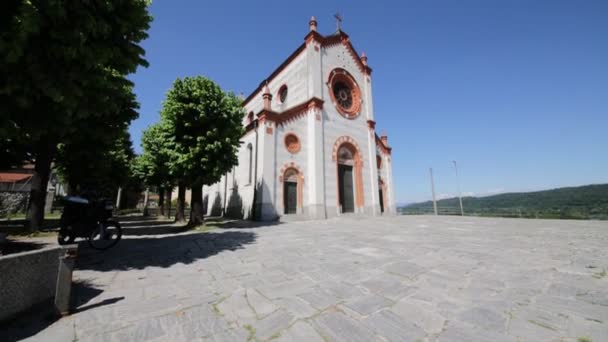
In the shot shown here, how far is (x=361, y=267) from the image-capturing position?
408 centimetres

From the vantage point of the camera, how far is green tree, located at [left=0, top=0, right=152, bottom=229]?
3.03 meters

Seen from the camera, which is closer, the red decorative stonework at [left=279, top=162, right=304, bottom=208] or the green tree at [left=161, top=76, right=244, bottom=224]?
the green tree at [left=161, top=76, right=244, bottom=224]

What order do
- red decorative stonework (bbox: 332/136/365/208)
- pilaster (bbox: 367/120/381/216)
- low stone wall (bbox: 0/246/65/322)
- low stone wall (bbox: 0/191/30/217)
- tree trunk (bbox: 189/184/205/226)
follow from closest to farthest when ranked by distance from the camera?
low stone wall (bbox: 0/246/65/322), tree trunk (bbox: 189/184/205/226), red decorative stonework (bbox: 332/136/365/208), pilaster (bbox: 367/120/381/216), low stone wall (bbox: 0/191/30/217)

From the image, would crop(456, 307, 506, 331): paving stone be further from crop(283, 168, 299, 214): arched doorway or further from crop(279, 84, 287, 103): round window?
crop(279, 84, 287, 103): round window

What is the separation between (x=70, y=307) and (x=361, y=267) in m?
4.10

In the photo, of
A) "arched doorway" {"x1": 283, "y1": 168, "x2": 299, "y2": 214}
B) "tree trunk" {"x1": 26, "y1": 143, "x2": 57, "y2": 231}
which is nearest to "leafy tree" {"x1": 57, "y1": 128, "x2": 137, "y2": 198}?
"tree trunk" {"x1": 26, "y1": 143, "x2": 57, "y2": 231}

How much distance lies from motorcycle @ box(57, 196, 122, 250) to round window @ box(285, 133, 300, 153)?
1073cm

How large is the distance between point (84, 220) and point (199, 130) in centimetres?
578

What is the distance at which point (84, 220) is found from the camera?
18.5 ft

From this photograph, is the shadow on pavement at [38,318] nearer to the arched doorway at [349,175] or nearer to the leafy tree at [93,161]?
the leafy tree at [93,161]

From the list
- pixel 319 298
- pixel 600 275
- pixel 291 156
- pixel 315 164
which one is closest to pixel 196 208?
pixel 291 156

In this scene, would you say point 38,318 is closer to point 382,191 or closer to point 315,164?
point 315,164

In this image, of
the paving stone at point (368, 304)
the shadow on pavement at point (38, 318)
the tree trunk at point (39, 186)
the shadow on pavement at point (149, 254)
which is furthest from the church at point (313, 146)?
the paving stone at point (368, 304)

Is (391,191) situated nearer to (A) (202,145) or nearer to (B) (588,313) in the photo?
(A) (202,145)
